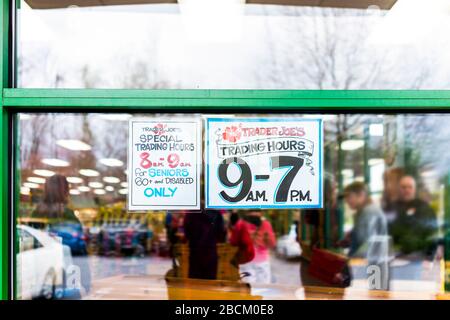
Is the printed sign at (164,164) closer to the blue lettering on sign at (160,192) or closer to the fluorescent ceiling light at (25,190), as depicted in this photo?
the blue lettering on sign at (160,192)

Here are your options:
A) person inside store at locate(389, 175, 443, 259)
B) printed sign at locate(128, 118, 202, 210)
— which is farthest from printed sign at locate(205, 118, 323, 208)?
person inside store at locate(389, 175, 443, 259)

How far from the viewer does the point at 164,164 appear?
6.89ft

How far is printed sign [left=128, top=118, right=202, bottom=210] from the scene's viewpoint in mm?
2094

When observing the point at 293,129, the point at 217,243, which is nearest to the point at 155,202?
the point at 293,129

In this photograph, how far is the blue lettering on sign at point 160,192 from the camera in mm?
2086

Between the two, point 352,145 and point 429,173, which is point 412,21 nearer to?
point 352,145

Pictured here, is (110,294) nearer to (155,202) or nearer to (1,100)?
(155,202)

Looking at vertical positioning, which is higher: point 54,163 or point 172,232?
point 54,163

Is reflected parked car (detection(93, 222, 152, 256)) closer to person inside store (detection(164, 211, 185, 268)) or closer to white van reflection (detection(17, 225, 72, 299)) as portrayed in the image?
person inside store (detection(164, 211, 185, 268))

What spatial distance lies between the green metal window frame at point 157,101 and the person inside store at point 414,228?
6458 mm

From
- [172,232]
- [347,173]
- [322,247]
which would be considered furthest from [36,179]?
[347,173]

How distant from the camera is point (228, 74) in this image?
3.15 meters

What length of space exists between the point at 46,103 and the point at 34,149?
191cm

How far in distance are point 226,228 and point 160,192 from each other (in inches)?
147
